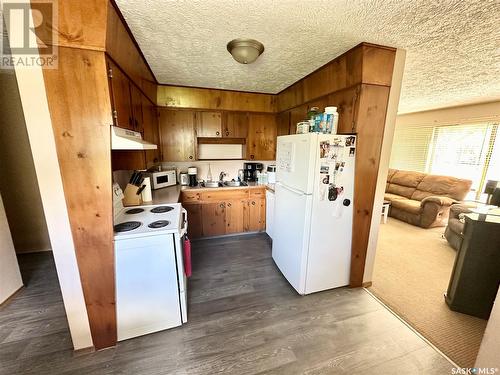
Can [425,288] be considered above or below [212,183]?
below

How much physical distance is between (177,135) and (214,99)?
851mm

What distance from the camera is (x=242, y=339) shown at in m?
1.62

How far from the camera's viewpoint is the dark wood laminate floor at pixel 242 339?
55.7 inches

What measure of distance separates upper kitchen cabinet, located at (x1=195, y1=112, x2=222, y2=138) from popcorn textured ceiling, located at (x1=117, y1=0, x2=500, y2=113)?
763 mm

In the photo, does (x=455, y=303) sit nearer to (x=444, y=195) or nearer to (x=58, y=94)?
(x=444, y=195)

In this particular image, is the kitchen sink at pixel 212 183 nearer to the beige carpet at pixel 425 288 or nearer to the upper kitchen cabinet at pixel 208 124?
the upper kitchen cabinet at pixel 208 124

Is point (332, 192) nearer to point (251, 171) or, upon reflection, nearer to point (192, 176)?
point (251, 171)

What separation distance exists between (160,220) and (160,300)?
0.66 m

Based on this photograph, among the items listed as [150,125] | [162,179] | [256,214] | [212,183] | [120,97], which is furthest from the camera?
[212,183]

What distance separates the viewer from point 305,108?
2707mm

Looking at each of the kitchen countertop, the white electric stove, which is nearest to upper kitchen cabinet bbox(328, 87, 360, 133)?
the kitchen countertop

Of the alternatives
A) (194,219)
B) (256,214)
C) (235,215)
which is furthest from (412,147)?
(194,219)

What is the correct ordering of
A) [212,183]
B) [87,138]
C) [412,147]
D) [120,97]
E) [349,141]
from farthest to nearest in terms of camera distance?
[412,147] → [212,183] → [349,141] → [120,97] → [87,138]

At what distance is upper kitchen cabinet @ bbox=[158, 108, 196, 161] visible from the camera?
315 cm
